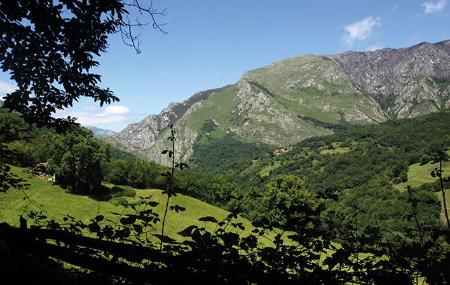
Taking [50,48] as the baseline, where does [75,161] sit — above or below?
below

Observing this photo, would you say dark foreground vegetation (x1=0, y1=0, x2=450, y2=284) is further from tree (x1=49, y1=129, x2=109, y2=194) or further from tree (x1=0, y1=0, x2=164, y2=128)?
tree (x1=49, y1=129, x2=109, y2=194)

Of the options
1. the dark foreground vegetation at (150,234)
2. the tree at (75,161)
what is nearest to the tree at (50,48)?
the dark foreground vegetation at (150,234)

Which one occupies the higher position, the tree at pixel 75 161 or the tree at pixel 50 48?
the tree at pixel 50 48

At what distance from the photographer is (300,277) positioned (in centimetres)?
692

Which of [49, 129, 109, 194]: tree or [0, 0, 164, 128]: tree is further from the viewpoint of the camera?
[49, 129, 109, 194]: tree

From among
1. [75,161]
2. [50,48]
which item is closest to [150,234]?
[50,48]

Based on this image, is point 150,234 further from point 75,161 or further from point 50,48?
point 75,161

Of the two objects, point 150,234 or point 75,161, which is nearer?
point 150,234

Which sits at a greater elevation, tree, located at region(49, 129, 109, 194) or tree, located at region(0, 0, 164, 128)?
tree, located at region(0, 0, 164, 128)

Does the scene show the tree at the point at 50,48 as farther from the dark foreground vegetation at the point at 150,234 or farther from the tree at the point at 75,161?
the tree at the point at 75,161

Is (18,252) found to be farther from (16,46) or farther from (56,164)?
(56,164)

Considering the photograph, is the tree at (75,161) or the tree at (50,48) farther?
the tree at (75,161)

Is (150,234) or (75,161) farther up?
(150,234)

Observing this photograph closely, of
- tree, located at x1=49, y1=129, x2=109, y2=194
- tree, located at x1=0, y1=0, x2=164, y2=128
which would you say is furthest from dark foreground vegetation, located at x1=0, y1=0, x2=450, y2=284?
tree, located at x1=49, y1=129, x2=109, y2=194
